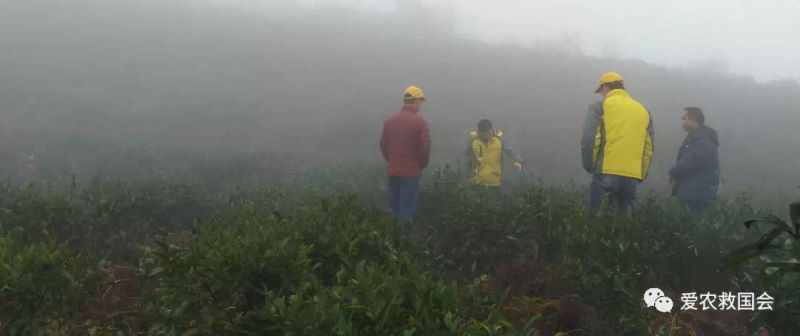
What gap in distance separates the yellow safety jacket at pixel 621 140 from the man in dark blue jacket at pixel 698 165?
108 cm

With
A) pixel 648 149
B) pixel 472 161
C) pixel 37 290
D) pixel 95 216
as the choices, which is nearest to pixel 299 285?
pixel 37 290

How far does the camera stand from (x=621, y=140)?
5.89 metres

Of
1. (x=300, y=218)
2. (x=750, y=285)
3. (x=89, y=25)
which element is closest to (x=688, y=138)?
(x=750, y=285)

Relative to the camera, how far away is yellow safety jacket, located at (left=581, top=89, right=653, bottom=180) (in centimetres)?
589

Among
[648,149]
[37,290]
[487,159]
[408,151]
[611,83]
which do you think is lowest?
[37,290]

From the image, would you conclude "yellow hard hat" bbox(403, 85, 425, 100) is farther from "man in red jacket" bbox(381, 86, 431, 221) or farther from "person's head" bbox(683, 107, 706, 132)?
"person's head" bbox(683, 107, 706, 132)

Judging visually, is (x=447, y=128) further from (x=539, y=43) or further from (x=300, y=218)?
(x=539, y=43)

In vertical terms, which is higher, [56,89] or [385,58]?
[385,58]

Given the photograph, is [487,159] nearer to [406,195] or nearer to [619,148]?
[406,195]

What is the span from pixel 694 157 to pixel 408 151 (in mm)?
3138

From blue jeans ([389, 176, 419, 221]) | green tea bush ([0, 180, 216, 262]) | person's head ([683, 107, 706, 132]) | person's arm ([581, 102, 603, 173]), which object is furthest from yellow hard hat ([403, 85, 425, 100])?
person's head ([683, 107, 706, 132])

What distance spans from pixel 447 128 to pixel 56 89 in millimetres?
15360

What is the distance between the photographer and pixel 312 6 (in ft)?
178

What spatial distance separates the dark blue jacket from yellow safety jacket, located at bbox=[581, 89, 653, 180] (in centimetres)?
109
